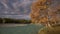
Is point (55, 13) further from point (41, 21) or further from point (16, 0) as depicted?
point (16, 0)

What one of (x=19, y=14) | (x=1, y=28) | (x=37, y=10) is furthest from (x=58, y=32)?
(x=1, y=28)

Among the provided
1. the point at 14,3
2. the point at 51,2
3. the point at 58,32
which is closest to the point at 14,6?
the point at 14,3

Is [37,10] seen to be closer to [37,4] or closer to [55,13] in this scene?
[37,4]

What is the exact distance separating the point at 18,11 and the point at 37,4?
236mm

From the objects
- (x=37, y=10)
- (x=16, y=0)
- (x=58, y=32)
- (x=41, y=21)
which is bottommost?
(x=58, y=32)

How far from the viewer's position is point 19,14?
80.7 inches

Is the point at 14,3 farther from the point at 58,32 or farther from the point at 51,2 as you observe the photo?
the point at 58,32

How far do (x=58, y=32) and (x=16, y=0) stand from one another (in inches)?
24.1

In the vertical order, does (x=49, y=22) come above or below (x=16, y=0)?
below

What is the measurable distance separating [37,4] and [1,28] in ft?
1.64

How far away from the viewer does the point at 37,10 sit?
2.05m

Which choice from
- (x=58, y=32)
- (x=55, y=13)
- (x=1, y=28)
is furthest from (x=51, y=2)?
(x=1, y=28)

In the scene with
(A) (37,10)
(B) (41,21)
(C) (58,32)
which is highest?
(A) (37,10)

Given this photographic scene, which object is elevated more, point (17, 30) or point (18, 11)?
point (18, 11)
